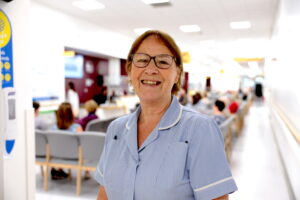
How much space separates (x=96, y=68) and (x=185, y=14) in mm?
8415

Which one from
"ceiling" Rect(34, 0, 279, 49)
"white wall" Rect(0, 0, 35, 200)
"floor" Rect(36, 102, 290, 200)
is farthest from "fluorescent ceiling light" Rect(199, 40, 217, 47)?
"white wall" Rect(0, 0, 35, 200)

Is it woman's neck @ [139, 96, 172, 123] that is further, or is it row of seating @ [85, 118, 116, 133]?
row of seating @ [85, 118, 116, 133]

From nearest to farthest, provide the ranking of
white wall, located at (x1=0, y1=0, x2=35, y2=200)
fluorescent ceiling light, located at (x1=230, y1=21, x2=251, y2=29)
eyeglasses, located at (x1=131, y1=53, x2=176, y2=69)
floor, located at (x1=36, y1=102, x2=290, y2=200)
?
eyeglasses, located at (x1=131, y1=53, x2=176, y2=69) < white wall, located at (x1=0, y1=0, x2=35, y2=200) < floor, located at (x1=36, y1=102, x2=290, y2=200) < fluorescent ceiling light, located at (x1=230, y1=21, x2=251, y2=29)

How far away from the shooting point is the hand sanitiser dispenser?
8.34 ft

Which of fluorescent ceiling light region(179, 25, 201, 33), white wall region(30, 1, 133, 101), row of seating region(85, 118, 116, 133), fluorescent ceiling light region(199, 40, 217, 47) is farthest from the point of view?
fluorescent ceiling light region(199, 40, 217, 47)

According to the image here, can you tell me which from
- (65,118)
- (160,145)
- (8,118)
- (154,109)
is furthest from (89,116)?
(160,145)

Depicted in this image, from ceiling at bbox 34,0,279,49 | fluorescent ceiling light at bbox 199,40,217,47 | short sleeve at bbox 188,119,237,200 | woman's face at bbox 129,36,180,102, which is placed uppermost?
ceiling at bbox 34,0,279,49

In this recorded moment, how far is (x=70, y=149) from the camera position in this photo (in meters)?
4.09

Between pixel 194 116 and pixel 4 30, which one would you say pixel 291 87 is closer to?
pixel 194 116

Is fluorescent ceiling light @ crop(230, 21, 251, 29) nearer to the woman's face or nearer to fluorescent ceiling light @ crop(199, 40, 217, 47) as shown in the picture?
fluorescent ceiling light @ crop(199, 40, 217, 47)

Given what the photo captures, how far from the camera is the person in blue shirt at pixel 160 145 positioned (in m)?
1.17

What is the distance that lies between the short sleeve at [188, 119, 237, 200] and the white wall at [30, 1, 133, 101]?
6652 mm

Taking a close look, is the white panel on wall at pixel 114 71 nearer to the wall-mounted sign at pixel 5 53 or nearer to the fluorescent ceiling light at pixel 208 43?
the fluorescent ceiling light at pixel 208 43

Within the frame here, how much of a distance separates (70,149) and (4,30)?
2.05m
